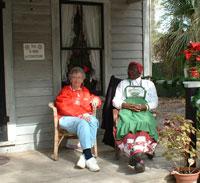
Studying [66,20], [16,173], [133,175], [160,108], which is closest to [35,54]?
[66,20]

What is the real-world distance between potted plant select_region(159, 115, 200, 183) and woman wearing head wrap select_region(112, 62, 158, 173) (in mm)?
425

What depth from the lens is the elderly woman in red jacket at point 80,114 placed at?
466 centimetres

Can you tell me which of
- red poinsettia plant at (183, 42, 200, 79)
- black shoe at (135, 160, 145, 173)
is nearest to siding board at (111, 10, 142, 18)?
red poinsettia plant at (183, 42, 200, 79)

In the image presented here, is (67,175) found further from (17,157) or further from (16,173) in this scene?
(17,157)

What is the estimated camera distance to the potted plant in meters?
4.05

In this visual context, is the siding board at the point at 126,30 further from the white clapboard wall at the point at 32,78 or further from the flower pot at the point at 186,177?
the flower pot at the point at 186,177

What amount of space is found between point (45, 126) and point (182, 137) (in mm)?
2277

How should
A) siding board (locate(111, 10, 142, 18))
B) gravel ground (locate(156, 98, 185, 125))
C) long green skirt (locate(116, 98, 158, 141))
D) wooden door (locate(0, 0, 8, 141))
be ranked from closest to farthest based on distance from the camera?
1. long green skirt (locate(116, 98, 158, 141))
2. wooden door (locate(0, 0, 8, 141))
3. siding board (locate(111, 10, 142, 18))
4. gravel ground (locate(156, 98, 185, 125))

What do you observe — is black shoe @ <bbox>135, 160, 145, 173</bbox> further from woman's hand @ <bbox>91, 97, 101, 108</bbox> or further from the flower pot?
woman's hand @ <bbox>91, 97, 101, 108</bbox>

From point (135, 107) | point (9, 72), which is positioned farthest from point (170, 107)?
point (9, 72)

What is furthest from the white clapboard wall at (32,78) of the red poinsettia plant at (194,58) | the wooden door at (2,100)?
the red poinsettia plant at (194,58)

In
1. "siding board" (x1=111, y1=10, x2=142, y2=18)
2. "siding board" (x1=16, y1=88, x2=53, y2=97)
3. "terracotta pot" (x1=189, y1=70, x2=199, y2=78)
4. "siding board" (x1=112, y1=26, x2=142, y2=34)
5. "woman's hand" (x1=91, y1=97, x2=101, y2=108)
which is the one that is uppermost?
"siding board" (x1=111, y1=10, x2=142, y2=18)

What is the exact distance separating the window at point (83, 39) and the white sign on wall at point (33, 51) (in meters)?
0.36

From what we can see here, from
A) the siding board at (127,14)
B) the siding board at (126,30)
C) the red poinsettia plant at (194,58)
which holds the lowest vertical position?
the red poinsettia plant at (194,58)
